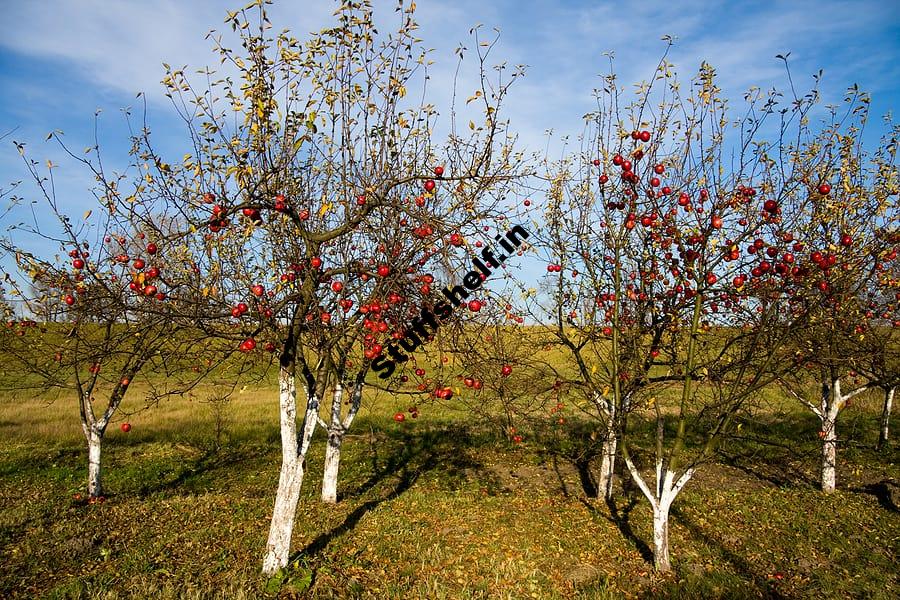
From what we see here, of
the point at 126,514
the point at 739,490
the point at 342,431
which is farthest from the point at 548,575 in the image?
the point at 126,514

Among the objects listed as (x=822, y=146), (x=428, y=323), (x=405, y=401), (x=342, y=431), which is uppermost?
(x=822, y=146)

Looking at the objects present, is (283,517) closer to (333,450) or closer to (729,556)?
(333,450)

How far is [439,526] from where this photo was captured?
28.2 feet

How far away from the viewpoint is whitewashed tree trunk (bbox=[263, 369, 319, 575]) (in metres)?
6.21

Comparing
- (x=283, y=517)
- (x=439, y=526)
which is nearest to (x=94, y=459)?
(x=283, y=517)

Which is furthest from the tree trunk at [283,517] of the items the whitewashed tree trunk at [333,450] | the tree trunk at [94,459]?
the tree trunk at [94,459]

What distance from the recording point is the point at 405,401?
2453 centimetres

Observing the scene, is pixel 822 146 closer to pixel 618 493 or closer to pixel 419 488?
pixel 618 493

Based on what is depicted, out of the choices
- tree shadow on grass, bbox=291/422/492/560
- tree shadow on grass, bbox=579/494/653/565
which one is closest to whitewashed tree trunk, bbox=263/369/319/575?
tree shadow on grass, bbox=291/422/492/560

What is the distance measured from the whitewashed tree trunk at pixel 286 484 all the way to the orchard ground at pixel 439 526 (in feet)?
0.96

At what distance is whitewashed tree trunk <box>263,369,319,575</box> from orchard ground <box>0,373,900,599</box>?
0.96ft

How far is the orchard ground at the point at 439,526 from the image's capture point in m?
6.45

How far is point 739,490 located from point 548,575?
585 centimetres

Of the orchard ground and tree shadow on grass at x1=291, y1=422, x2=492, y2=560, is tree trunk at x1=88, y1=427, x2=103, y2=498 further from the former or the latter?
tree shadow on grass at x1=291, y1=422, x2=492, y2=560
